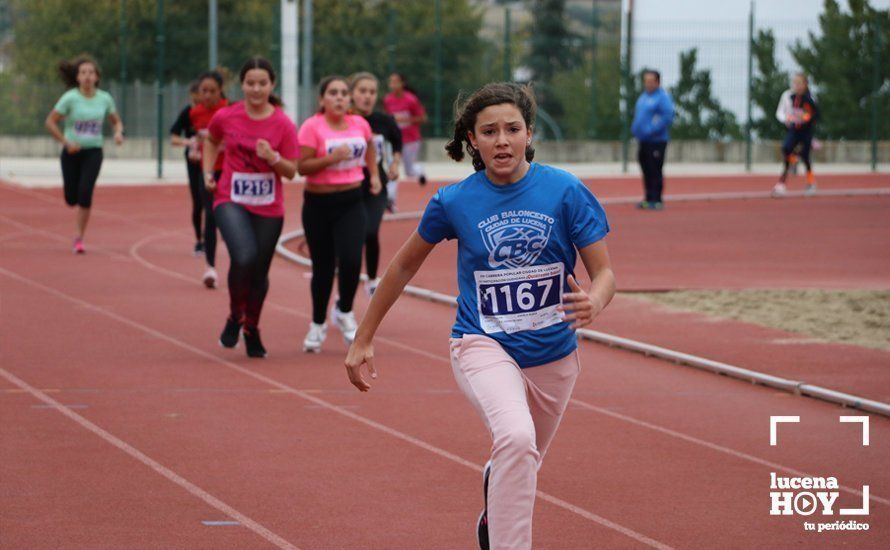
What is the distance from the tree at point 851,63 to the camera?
35188 millimetres

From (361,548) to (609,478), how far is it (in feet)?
5.44

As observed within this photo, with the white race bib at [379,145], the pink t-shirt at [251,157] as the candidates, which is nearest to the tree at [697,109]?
the white race bib at [379,145]

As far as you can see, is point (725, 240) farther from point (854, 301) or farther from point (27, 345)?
point (27, 345)

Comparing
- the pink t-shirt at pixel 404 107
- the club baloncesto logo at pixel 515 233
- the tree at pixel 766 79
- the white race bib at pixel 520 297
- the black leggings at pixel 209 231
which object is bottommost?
the black leggings at pixel 209 231

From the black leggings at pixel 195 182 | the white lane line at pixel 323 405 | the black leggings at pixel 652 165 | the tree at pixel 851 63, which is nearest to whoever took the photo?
the white lane line at pixel 323 405

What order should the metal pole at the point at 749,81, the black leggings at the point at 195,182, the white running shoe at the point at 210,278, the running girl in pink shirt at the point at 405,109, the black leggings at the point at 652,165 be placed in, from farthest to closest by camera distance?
1. the metal pole at the point at 749,81
2. the running girl in pink shirt at the point at 405,109
3. the black leggings at the point at 652,165
4. the black leggings at the point at 195,182
5. the white running shoe at the point at 210,278

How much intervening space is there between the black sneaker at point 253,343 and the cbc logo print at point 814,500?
4370 millimetres

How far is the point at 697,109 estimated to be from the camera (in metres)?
36.5

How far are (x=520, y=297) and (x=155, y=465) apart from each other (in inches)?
106

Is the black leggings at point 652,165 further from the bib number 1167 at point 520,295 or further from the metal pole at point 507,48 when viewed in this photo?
the bib number 1167 at point 520,295

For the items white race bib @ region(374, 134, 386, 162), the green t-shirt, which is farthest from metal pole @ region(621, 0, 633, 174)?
white race bib @ region(374, 134, 386, 162)

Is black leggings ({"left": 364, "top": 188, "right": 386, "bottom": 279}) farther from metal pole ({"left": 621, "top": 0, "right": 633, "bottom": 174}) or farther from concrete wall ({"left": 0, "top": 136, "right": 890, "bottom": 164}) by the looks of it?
concrete wall ({"left": 0, "top": 136, "right": 890, "bottom": 164})

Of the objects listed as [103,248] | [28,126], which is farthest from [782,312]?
[28,126]

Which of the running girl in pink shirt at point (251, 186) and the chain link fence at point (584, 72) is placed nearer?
the running girl in pink shirt at point (251, 186)
